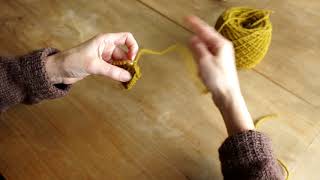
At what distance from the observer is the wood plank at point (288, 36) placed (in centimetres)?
79

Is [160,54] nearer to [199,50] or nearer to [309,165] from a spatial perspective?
[199,50]

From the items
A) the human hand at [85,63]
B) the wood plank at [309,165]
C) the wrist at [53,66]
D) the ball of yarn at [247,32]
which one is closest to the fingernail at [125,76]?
the human hand at [85,63]

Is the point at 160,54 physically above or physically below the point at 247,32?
below

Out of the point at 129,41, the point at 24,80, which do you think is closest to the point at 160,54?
the point at 129,41

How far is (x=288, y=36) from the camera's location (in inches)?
34.3

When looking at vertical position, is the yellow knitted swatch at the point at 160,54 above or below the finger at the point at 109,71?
below

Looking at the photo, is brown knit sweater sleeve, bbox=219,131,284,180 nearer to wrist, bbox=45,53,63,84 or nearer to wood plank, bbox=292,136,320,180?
wood plank, bbox=292,136,320,180

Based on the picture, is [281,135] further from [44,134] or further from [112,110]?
[44,134]

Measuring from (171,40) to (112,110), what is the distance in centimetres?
24

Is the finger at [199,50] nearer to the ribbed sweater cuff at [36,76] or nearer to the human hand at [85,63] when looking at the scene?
the human hand at [85,63]

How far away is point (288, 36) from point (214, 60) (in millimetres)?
336

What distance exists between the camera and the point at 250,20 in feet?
2.58

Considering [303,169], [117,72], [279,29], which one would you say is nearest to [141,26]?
[117,72]

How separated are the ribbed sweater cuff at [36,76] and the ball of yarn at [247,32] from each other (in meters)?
0.39
